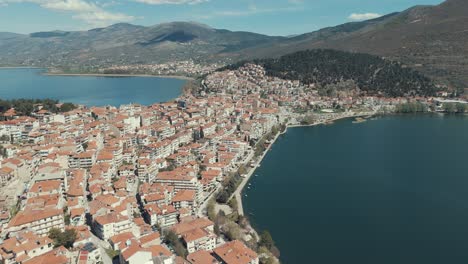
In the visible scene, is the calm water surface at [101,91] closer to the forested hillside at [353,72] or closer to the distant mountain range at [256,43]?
the forested hillside at [353,72]

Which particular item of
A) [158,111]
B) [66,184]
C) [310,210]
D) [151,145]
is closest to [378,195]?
[310,210]

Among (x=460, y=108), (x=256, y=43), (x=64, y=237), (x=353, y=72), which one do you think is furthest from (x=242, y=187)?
(x=256, y=43)

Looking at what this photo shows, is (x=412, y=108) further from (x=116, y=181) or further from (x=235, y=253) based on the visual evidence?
(x=235, y=253)

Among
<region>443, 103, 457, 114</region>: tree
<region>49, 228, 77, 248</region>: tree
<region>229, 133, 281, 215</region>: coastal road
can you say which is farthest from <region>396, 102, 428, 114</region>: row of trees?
<region>49, 228, 77, 248</region>: tree

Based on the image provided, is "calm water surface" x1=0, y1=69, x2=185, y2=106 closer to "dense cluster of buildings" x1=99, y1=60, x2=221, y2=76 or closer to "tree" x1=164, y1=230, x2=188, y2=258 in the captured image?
"dense cluster of buildings" x1=99, y1=60, x2=221, y2=76

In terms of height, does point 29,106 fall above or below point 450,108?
above

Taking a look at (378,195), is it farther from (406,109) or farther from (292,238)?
(406,109)

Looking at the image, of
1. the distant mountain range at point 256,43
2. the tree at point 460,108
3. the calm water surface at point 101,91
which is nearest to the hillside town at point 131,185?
the calm water surface at point 101,91
